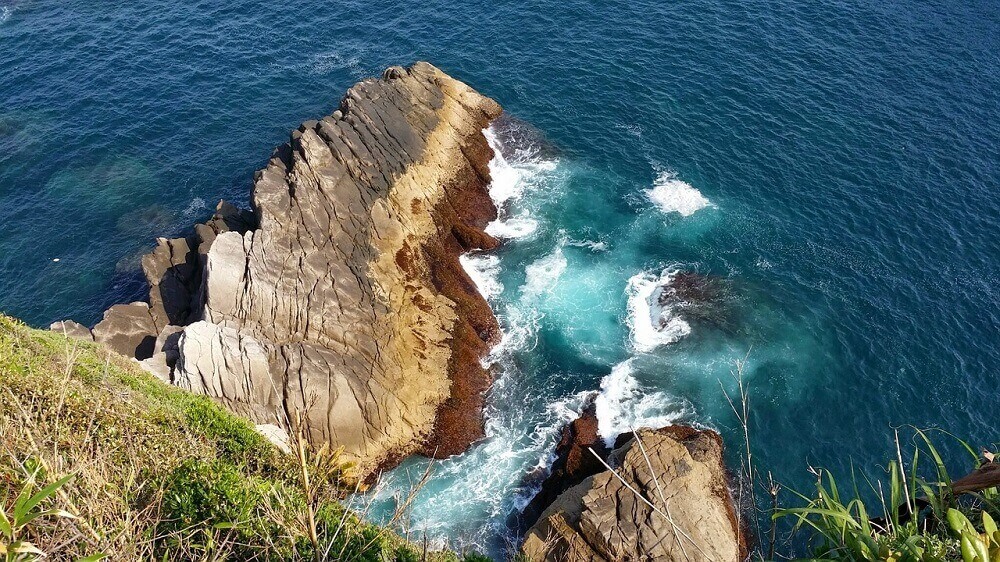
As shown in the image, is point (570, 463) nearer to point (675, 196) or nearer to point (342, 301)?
point (342, 301)

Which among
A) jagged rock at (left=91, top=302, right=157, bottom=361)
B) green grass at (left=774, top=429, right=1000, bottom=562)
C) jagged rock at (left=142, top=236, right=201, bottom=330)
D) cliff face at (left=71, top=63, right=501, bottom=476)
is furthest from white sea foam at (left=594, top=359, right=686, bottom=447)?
green grass at (left=774, top=429, right=1000, bottom=562)

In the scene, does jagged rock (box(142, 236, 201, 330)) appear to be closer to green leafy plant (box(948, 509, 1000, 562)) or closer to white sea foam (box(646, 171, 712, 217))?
white sea foam (box(646, 171, 712, 217))

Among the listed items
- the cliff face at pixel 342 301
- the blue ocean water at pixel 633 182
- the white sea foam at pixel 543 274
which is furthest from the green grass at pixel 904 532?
the white sea foam at pixel 543 274

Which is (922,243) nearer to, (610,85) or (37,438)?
(610,85)

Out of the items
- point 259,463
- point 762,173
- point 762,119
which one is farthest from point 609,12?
point 259,463

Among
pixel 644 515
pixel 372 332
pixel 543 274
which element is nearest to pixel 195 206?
pixel 372 332

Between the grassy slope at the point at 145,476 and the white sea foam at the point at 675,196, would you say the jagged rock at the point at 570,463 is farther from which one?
the white sea foam at the point at 675,196
